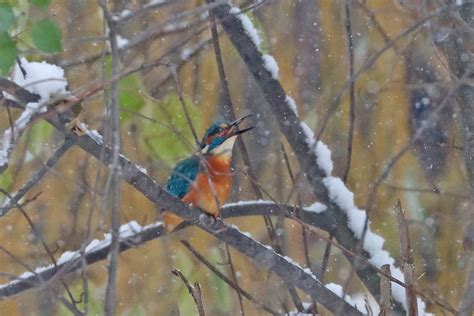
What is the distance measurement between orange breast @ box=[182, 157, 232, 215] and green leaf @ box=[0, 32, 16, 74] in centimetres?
107

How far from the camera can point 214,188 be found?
2.77 meters

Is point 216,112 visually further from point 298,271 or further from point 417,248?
point 298,271

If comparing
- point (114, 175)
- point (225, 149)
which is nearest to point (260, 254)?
point (225, 149)

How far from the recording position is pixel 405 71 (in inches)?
178

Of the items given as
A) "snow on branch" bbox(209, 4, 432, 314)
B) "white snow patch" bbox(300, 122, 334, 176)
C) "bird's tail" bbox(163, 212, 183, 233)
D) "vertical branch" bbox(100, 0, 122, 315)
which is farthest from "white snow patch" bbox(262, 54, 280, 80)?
"vertical branch" bbox(100, 0, 122, 315)

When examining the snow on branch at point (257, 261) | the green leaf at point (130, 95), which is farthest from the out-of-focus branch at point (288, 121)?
the green leaf at point (130, 95)

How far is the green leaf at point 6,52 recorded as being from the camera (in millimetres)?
1563

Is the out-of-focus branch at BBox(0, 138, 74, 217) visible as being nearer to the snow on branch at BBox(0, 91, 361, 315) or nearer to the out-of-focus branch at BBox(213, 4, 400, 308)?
the snow on branch at BBox(0, 91, 361, 315)

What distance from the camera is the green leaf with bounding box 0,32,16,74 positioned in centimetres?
156

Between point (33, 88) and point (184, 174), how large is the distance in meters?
1.05

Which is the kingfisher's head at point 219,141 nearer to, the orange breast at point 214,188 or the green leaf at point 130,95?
the orange breast at point 214,188

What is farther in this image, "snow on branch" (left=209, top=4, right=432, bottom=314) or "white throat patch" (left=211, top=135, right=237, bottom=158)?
"white throat patch" (left=211, top=135, right=237, bottom=158)

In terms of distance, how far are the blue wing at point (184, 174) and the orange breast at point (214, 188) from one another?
25 millimetres

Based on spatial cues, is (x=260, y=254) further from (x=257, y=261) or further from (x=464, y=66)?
(x=464, y=66)
